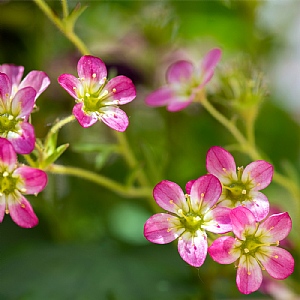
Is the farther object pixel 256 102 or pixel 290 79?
pixel 290 79

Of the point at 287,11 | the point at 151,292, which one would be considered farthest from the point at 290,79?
the point at 151,292

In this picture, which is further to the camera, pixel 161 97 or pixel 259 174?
pixel 161 97

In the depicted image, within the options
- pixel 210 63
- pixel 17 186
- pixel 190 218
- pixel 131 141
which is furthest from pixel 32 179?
pixel 131 141

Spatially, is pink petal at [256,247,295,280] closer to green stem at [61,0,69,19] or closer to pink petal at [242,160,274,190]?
pink petal at [242,160,274,190]

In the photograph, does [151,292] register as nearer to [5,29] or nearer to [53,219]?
[53,219]

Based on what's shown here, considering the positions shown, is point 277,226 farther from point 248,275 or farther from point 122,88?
point 122,88

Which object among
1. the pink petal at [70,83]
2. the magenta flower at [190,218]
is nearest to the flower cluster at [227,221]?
the magenta flower at [190,218]
